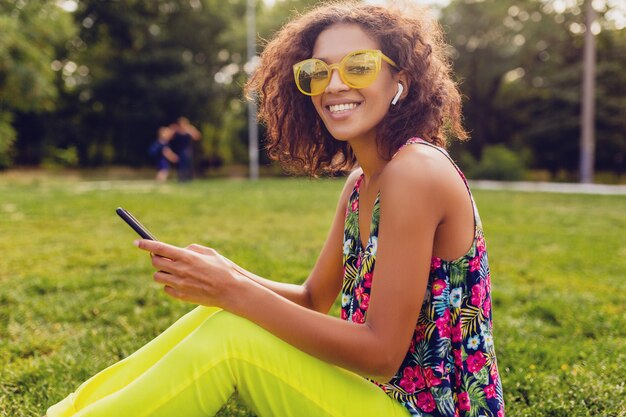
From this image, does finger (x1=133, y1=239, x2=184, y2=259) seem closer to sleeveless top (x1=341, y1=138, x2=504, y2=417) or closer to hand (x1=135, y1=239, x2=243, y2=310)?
hand (x1=135, y1=239, x2=243, y2=310)

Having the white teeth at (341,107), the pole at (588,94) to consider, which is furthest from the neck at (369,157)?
the pole at (588,94)

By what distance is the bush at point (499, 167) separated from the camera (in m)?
24.5

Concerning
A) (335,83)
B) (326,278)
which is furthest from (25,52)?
(335,83)

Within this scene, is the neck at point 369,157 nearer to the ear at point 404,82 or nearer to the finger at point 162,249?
the ear at point 404,82

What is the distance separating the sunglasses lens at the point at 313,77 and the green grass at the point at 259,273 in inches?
51.1

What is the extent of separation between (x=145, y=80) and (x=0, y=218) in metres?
23.1

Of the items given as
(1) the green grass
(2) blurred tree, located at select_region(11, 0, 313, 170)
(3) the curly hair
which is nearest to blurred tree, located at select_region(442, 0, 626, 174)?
(2) blurred tree, located at select_region(11, 0, 313, 170)

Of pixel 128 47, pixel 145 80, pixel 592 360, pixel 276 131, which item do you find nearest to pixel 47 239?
pixel 276 131

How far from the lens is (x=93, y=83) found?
30.9m

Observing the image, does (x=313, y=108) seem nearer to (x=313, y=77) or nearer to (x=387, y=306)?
(x=313, y=77)

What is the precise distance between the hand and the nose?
61 centimetres

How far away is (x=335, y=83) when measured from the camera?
68.0 inches

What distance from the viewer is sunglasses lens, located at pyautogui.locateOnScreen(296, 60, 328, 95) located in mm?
1771

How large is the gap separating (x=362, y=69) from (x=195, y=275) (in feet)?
2.43
